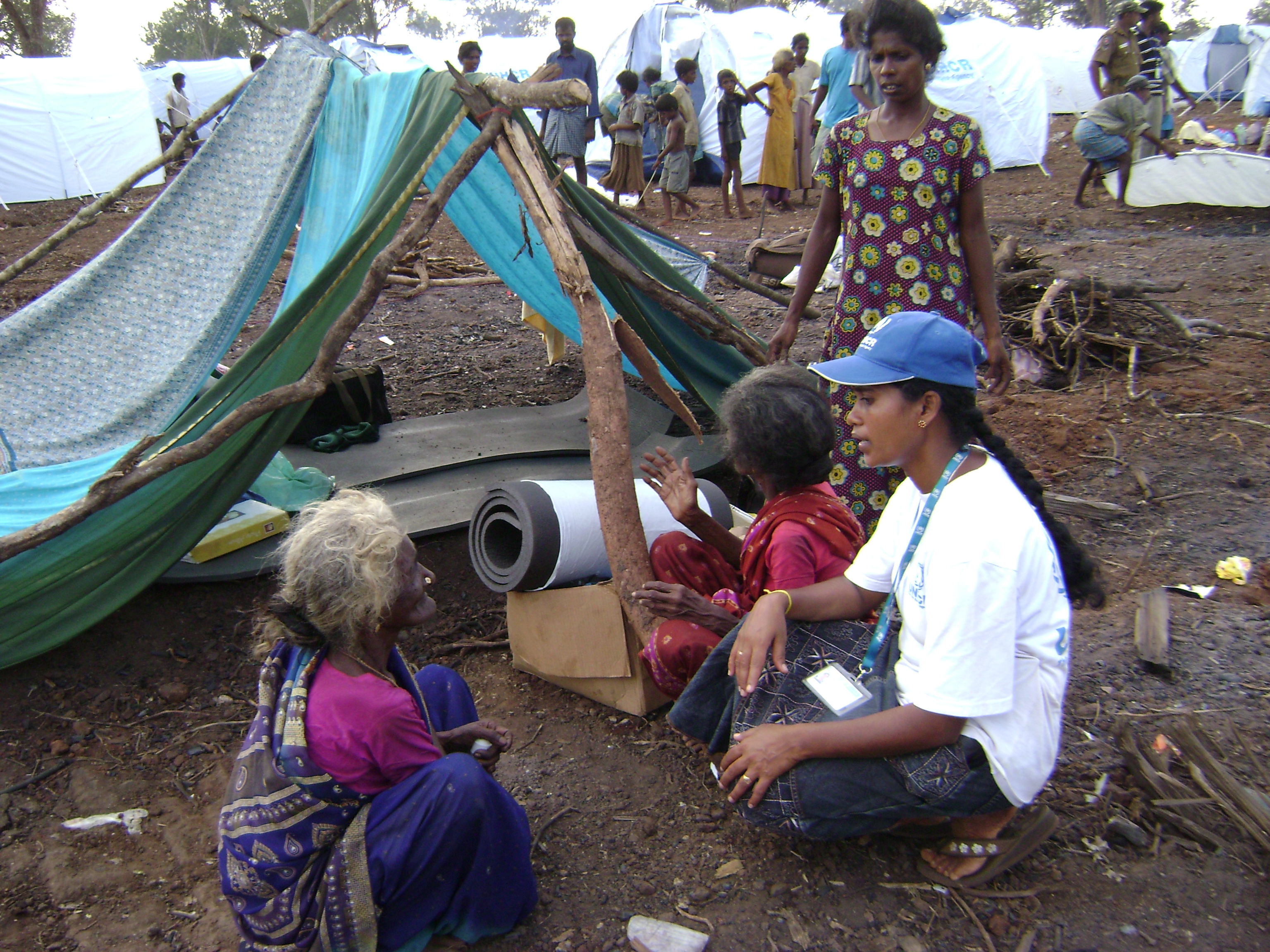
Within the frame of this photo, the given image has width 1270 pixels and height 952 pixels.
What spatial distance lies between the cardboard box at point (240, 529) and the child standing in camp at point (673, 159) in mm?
7739

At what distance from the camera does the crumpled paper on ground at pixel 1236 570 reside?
3164mm

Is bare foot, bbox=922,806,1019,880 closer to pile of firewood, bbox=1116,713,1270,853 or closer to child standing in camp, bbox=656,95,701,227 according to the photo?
pile of firewood, bbox=1116,713,1270,853

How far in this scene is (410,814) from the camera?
5.67 feet

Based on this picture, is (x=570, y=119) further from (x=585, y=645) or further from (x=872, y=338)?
(x=872, y=338)

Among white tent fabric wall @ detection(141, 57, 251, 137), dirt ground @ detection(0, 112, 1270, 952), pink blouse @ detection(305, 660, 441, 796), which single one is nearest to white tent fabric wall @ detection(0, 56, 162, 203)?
white tent fabric wall @ detection(141, 57, 251, 137)

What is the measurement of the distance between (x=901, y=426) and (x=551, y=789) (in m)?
1.41

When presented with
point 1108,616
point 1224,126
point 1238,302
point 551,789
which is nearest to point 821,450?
point 551,789

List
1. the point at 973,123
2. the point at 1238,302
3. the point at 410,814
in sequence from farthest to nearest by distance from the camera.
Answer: the point at 1238,302 → the point at 973,123 → the point at 410,814

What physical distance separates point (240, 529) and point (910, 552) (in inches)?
102

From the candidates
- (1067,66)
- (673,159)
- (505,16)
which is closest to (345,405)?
Answer: (673,159)

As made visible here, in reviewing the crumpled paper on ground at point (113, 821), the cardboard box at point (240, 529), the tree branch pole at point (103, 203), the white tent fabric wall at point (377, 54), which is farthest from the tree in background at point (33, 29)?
the crumpled paper on ground at point (113, 821)

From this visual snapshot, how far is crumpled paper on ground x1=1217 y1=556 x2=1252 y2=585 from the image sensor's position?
10.4 ft

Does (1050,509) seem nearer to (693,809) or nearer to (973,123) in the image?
(973,123)

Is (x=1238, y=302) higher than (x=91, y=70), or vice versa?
(x=91, y=70)
